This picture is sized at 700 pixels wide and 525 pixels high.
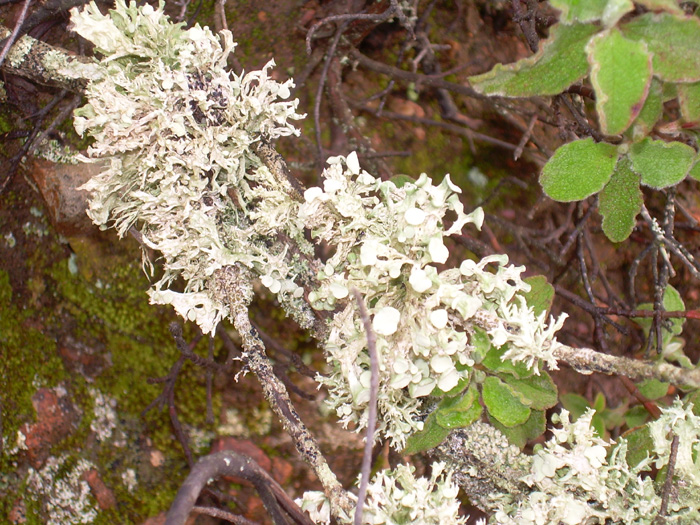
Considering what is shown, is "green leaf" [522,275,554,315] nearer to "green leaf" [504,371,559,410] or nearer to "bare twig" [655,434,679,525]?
"green leaf" [504,371,559,410]

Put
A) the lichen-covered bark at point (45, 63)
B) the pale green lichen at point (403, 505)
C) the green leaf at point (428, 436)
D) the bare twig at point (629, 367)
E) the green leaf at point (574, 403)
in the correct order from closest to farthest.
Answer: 1. the bare twig at point (629, 367)
2. the pale green lichen at point (403, 505)
3. the green leaf at point (428, 436)
4. the lichen-covered bark at point (45, 63)
5. the green leaf at point (574, 403)

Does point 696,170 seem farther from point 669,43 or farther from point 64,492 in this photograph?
point 64,492

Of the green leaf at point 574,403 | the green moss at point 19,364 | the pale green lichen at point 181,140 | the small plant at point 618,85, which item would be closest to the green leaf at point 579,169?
the small plant at point 618,85

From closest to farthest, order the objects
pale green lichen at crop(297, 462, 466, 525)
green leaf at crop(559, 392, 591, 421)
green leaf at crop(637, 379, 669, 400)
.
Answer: pale green lichen at crop(297, 462, 466, 525) → green leaf at crop(637, 379, 669, 400) → green leaf at crop(559, 392, 591, 421)

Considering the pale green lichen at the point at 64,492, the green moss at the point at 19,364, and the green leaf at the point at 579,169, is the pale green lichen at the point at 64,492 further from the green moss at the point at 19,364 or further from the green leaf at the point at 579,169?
the green leaf at the point at 579,169

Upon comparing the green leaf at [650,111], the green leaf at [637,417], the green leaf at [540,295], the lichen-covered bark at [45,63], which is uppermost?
the lichen-covered bark at [45,63]

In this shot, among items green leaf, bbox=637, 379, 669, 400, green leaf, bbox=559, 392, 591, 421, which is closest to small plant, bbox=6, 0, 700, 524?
green leaf, bbox=637, 379, 669, 400

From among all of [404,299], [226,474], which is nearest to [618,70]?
[404,299]
